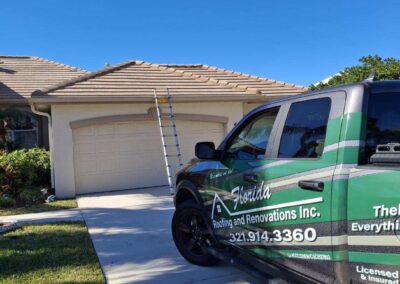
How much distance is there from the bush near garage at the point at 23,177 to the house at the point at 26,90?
2.44 meters

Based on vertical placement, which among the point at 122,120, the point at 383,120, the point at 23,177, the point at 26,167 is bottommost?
the point at 23,177

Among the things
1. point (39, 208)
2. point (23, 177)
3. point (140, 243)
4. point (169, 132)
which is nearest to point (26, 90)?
point (23, 177)

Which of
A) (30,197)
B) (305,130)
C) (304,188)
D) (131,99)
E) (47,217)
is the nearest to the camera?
(304,188)

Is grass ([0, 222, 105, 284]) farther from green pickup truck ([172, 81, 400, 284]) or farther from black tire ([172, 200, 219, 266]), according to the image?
green pickup truck ([172, 81, 400, 284])

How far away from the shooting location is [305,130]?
131 inches

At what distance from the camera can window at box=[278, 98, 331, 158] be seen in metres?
3.10

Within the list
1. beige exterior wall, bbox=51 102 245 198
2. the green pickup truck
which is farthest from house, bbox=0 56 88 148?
the green pickup truck

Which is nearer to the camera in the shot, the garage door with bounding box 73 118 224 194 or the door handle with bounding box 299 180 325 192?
the door handle with bounding box 299 180 325 192

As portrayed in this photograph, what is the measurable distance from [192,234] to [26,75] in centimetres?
1433

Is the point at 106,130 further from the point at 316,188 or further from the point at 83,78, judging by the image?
the point at 316,188

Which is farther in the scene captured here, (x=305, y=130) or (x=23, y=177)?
(x=23, y=177)

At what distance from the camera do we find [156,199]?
10195 mm

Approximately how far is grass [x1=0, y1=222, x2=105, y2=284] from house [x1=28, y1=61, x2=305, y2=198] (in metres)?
4.06

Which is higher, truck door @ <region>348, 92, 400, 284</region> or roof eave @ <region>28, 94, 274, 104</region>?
roof eave @ <region>28, 94, 274, 104</region>
